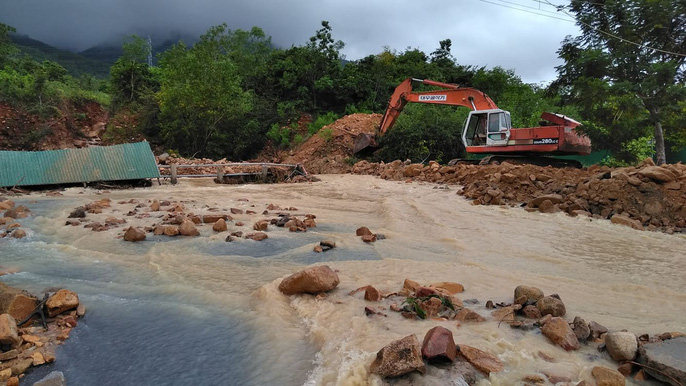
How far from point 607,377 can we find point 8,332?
139 inches

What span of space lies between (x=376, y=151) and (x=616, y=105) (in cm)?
1109

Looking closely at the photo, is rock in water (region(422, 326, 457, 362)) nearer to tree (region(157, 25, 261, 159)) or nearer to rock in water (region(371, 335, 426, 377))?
rock in water (region(371, 335, 426, 377))

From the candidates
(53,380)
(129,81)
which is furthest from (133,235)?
(129,81)

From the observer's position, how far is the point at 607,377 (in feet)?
7.13

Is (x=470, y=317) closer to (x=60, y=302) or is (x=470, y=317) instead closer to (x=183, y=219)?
(x=60, y=302)

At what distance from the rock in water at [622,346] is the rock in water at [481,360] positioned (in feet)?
2.19

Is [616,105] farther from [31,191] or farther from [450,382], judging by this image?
[31,191]

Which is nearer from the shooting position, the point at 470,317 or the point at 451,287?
the point at 470,317

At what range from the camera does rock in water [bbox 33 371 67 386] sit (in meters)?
2.31

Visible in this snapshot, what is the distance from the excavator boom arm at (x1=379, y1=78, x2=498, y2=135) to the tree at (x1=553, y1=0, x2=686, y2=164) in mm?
3762

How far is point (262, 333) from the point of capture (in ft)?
9.99

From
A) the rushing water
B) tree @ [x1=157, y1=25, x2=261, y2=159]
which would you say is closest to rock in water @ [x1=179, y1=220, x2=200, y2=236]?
the rushing water

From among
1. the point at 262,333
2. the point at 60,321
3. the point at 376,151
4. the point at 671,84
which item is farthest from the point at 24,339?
the point at 376,151

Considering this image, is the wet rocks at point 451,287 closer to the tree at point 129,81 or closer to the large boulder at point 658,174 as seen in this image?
the large boulder at point 658,174
